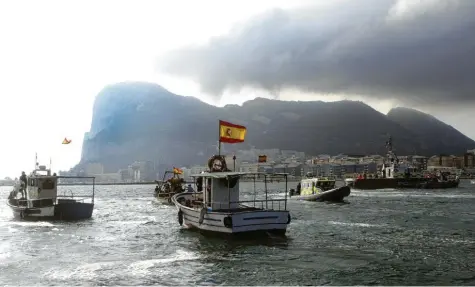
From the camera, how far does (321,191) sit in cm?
7075

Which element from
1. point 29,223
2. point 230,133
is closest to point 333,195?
point 230,133

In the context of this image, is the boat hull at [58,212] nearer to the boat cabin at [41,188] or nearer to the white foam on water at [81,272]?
the boat cabin at [41,188]

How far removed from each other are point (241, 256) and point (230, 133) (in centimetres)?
879

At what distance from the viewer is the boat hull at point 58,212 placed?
4262 centimetres

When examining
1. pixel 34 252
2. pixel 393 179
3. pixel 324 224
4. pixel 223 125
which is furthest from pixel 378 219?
pixel 393 179

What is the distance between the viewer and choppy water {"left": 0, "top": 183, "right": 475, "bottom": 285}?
776 inches

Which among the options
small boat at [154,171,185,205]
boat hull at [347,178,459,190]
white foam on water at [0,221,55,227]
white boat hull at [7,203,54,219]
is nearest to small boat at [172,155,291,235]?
white foam on water at [0,221,55,227]

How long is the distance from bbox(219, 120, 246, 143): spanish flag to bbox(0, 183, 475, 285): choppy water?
6.35m

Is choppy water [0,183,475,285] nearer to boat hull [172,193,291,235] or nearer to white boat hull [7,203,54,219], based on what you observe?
boat hull [172,193,291,235]

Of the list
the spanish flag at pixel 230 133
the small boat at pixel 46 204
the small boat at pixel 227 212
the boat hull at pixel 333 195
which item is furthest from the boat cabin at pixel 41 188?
the boat hull at pixel 333 195

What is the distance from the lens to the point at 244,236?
28609 mm

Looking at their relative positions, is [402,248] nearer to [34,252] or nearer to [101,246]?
[101,246]

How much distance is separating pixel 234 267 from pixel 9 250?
48.0 feet

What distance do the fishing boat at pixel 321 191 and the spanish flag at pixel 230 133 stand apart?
40442mm
